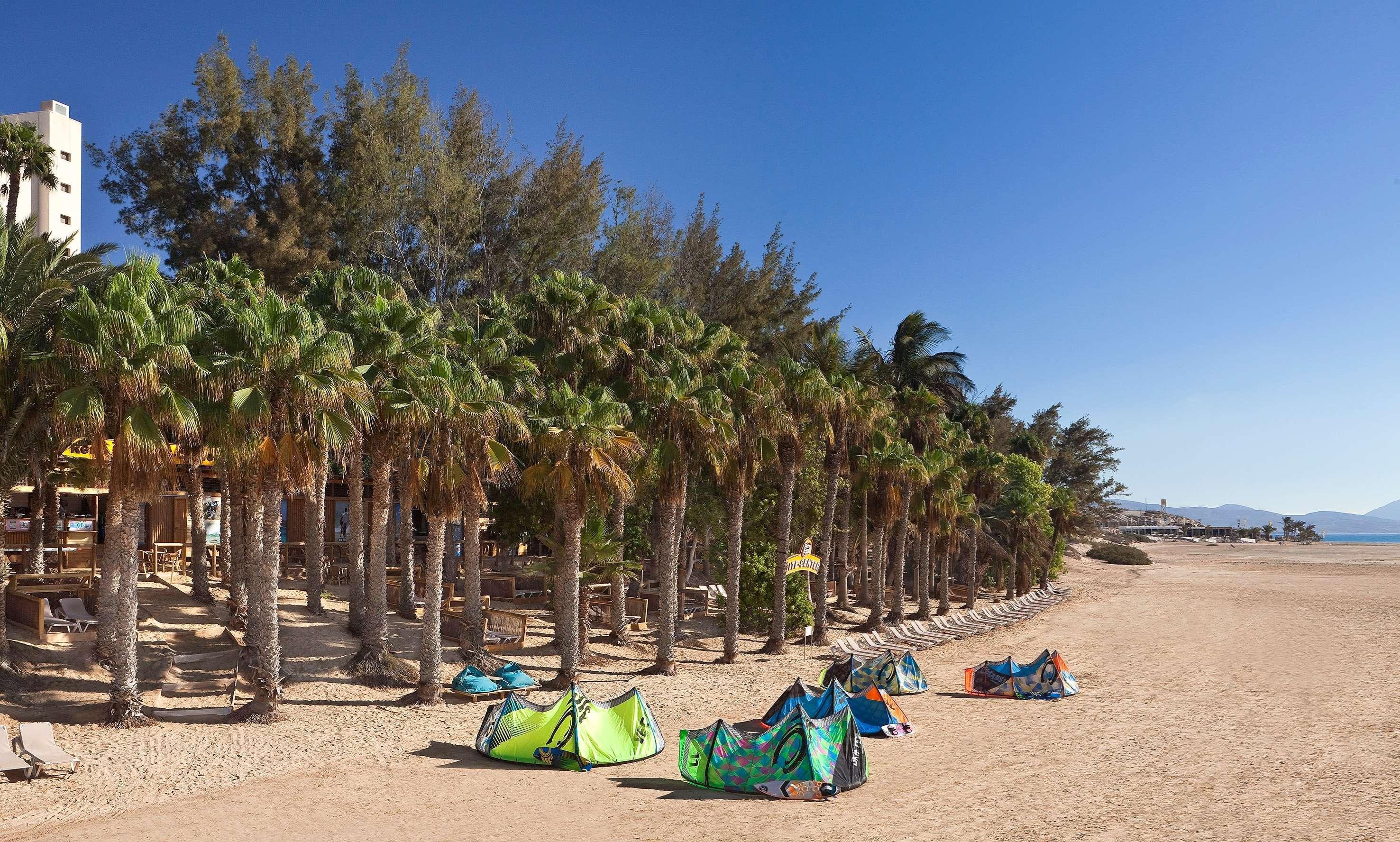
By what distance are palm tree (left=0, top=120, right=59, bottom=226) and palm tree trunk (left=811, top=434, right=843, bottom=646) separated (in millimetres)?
23274

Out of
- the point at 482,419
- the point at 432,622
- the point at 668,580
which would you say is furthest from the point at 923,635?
the point at 482,419

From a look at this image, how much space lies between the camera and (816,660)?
25.5m

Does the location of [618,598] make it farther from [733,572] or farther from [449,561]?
[449,561]

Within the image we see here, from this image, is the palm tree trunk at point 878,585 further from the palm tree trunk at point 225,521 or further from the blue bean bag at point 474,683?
the palm tree trunk at point 225,521

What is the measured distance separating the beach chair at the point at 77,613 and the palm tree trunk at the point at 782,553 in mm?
16579

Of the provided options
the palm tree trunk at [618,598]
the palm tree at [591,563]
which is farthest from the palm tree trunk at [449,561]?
the palm tree at [591,563]

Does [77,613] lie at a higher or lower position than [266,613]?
lower

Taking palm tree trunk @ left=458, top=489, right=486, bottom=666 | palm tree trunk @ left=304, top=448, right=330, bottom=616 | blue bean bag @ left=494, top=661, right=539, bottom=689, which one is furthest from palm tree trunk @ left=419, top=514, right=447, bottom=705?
palm tree trunk @ left=304, top=448, right=330, bottom=616

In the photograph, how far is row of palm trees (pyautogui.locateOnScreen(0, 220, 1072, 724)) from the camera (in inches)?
573

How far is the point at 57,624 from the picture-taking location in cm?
1908

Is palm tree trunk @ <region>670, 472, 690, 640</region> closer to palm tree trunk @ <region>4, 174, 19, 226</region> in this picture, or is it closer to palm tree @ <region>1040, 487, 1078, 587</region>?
palm tree trunk @ <region>4, 174, 19, 226</region>

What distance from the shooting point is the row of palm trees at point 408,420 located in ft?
47.7

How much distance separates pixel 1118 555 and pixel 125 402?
8773cm

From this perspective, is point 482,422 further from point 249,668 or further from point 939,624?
point 939,624
